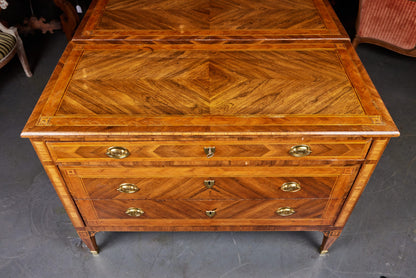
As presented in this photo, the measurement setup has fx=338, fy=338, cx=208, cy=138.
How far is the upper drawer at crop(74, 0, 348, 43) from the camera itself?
1.66m

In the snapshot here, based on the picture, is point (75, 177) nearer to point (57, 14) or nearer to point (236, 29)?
point (236, 29)

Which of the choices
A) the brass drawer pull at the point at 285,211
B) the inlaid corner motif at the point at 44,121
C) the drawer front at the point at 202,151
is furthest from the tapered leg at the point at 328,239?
the inlaid corner motif at the point at 44,121

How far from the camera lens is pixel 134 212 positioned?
63.5 inches

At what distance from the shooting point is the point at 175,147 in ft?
4.33

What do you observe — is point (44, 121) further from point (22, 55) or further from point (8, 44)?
point (22, 55)

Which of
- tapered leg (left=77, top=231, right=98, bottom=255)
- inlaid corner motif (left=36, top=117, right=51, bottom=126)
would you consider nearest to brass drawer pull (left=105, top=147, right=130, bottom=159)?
inlaid corner motif (left=36, top=117, right=51, bottom=126)

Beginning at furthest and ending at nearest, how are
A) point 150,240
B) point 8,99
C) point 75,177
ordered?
point 8,99
point 150,240
point 75,177

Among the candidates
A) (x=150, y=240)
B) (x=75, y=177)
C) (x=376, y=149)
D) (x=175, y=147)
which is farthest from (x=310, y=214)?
(x=75, y=177)

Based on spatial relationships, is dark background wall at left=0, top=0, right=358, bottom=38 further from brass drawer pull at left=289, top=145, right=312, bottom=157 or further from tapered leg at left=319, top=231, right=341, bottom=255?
brass drawer pull at left=289, top=145, right=312, bottom=157

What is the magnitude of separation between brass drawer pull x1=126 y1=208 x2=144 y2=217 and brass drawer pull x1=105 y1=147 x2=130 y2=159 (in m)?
0.38

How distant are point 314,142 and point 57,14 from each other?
3217 mm

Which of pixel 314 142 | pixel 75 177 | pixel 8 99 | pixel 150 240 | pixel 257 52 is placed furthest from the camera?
pixel 8 99

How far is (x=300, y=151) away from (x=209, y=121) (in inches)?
14.8

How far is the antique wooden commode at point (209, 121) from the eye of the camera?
129 cm
